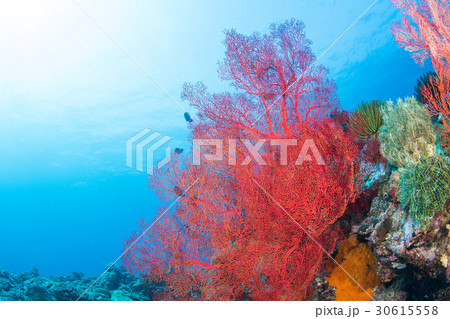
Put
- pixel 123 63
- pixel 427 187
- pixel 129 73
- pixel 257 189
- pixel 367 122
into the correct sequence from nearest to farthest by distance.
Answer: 1. pixel 427 187
2. pixel 257 189
3. pixel 367 122
4. pixel 123 63
5. pixel 129 73

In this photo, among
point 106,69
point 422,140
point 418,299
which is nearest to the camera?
point 418,299

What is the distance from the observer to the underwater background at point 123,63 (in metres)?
20.2

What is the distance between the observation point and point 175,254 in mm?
4895

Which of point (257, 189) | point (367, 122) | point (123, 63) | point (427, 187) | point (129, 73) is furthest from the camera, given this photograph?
point (129, 73)

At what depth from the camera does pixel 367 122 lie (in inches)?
227

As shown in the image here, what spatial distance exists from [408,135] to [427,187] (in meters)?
1.38

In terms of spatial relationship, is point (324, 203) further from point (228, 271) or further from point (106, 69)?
point (106, 69)

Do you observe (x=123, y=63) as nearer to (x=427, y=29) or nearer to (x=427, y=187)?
(x=427, y=29)

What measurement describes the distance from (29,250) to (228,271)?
4209 inches

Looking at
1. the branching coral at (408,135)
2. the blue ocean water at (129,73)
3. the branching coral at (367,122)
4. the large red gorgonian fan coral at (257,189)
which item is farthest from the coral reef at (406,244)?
the blue ocean water at (129,73)

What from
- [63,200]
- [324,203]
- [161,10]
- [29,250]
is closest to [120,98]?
[161,10]

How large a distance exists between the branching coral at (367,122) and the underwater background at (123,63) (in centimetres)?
1396

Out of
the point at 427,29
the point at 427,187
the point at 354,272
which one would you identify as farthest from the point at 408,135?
the point at 354,272

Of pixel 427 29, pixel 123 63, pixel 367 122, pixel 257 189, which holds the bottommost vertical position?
pixel 257 189
